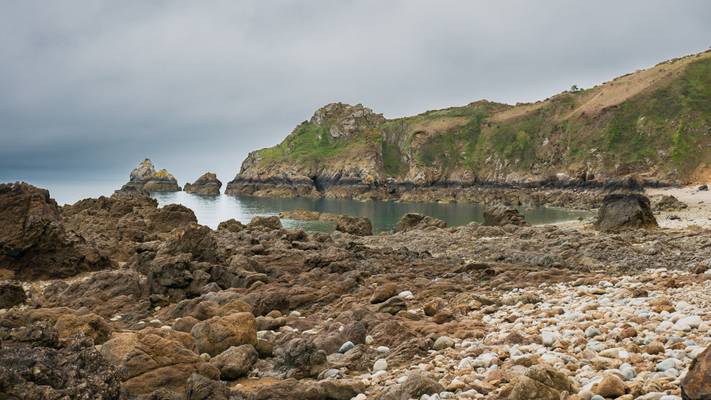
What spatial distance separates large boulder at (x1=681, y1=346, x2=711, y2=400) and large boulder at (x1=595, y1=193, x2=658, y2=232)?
35.9 m

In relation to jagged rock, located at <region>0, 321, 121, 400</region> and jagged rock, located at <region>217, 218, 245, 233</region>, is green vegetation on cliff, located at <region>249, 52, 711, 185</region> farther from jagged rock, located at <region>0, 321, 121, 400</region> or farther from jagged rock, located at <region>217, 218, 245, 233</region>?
jagged rock, located at <region>0, 321, 121, 400</region>

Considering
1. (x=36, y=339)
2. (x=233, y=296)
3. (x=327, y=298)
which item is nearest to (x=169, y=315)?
(x=233, y=296)

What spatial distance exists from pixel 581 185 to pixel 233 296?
130968 millimetres

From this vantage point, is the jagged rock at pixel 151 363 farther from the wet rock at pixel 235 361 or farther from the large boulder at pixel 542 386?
the large boulder at pixel 542 386

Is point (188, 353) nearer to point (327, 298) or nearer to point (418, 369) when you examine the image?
point (418, 369)

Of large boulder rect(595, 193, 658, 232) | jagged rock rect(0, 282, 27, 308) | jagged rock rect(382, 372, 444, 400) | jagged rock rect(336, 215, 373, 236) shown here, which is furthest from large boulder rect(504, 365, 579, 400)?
jagged rock rect(336, 215, 373, 236)

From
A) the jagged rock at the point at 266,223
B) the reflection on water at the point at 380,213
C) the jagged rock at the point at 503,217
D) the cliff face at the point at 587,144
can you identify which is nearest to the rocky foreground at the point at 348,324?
the jagged rock at the point at 266,223

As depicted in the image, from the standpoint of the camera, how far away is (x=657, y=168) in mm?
124375

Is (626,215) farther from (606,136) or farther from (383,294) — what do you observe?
(606,136)

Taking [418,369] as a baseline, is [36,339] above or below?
above

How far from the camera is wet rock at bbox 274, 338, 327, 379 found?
980cm

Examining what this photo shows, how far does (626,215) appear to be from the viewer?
38.9 m

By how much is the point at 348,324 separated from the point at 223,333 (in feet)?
8.72

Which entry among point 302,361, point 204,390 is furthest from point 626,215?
point 204,390
